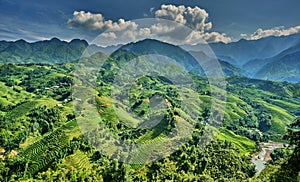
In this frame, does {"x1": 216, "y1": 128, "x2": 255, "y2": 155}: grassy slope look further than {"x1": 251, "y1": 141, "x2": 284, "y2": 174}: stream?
Yes

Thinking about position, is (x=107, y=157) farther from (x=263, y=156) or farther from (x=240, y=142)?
(x=263, y=156)

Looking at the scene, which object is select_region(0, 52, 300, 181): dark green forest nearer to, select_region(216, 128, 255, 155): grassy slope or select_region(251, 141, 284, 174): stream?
select_region(216, 128, 255, 155): grassy slope

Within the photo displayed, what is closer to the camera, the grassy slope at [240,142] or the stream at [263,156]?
the stream at [263,156]

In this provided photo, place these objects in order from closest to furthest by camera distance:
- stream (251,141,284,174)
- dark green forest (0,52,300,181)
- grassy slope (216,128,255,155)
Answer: dark green forest (0,52,300,181), stream (251,141,284,174), grassy slope (216,128,255,155)

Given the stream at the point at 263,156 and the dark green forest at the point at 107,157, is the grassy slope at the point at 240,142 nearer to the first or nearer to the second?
the dark green forest at the point at 107,157

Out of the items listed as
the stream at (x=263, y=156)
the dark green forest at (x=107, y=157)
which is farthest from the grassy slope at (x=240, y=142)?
the stream at (x=263, y=156)

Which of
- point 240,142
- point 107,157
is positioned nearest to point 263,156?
point 240,142

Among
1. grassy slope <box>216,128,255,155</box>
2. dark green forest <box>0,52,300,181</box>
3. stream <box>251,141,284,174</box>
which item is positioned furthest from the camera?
grassy slope <box>216,128,255,155</box>

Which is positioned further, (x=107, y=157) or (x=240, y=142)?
(x=240, y=142)

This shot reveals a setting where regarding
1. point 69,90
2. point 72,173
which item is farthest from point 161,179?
point 69,90

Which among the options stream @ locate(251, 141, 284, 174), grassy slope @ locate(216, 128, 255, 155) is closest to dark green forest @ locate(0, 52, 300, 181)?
grassy slope @ locate(216, 128, 255, 155)

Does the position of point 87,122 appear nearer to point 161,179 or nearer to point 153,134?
point 153,134
